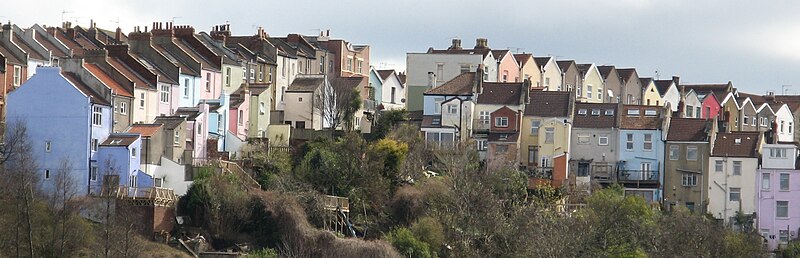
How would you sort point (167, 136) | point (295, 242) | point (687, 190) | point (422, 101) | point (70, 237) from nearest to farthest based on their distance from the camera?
point (70, 237) → point (295, 242) → point (167, 136) → point (687, 190) → point (422, 101)

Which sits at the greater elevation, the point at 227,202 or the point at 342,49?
the point at 342,49

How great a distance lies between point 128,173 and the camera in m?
74.0

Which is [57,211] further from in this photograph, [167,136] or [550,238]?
[550,238]

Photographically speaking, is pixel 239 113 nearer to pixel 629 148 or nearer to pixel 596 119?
pixel 596 119

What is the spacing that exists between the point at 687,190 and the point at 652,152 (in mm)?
2538

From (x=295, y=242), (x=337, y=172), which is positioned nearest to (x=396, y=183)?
(x=337, y=172)

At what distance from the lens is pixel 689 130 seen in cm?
9150

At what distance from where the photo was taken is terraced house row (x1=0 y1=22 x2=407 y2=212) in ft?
243

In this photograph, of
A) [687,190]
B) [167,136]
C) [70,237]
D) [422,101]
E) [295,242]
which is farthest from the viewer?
[422,101]

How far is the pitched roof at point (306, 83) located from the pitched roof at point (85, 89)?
17.5 m

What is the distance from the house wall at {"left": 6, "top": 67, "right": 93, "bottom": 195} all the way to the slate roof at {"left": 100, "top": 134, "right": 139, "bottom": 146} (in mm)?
1066

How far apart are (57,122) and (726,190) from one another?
33.5m

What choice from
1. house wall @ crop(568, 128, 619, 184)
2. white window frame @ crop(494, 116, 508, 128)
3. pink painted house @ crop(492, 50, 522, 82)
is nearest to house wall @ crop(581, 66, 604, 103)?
pink painted house @ crop(492, 50, 522, 82)

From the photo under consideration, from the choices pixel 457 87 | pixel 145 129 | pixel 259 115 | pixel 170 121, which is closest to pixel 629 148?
pixel 457 87
